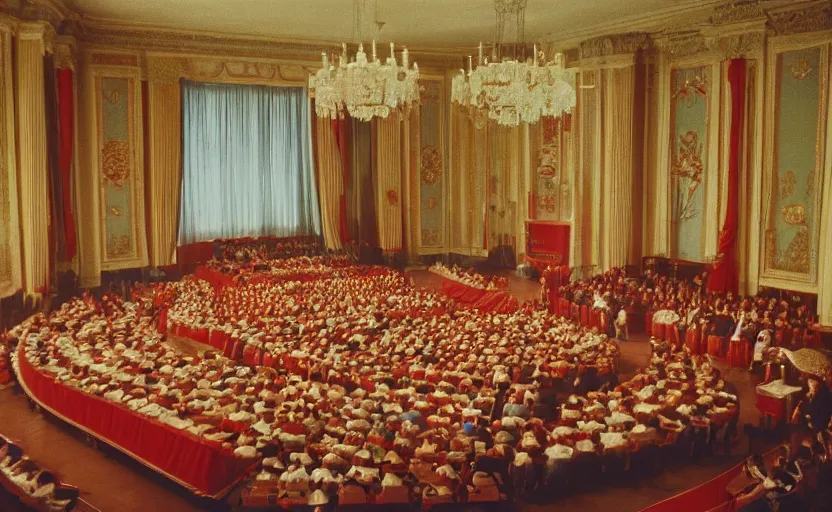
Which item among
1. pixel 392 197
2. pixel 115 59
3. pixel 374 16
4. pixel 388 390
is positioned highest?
pixel 374 16

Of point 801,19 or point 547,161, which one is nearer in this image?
point 801,19

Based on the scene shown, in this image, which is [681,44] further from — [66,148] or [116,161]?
[66,148]

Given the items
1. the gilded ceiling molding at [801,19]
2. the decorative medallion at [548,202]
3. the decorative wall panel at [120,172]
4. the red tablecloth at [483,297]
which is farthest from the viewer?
the decorative medallion at [548,202]

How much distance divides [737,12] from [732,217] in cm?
384

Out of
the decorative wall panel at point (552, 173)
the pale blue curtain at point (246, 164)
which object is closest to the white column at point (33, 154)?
the pale blue curtain at point (246, 164)

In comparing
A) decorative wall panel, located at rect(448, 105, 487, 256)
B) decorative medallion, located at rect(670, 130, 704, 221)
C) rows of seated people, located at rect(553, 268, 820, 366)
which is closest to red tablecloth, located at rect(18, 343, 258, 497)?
rows of seated people, located at rect(553, 268, 820, 366)

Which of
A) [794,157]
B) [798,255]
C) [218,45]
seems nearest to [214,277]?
[218,45]

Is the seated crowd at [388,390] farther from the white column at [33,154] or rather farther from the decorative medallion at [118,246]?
the decorative medallion at [118,246]

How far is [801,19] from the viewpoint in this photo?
13.7 metres

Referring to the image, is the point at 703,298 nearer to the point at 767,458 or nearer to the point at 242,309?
the point at 767,458

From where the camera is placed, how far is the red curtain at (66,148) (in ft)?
55.4

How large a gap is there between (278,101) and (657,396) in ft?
50.7

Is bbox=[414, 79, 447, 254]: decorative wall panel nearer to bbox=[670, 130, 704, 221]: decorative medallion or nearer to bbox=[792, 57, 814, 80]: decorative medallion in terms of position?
bbox=[670, 130, 704, 221]: decorative medallion

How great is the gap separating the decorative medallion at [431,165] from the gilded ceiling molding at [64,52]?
31.1ft
